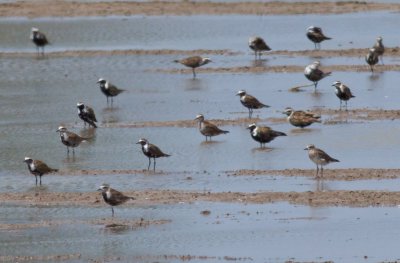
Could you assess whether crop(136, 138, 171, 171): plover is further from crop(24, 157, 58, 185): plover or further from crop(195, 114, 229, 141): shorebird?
crop(195, 114, 229, 141): shorebird

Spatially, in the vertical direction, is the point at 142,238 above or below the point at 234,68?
below

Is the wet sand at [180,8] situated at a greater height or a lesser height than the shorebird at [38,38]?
greater

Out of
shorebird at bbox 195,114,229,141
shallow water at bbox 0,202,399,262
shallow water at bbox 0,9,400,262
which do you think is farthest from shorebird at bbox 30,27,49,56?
shallow water at bbox 0,202,399,262

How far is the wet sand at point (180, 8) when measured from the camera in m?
42.1

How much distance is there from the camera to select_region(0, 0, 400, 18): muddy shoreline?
42062 mm

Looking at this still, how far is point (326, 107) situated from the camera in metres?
26.8

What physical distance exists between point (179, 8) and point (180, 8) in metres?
0.03

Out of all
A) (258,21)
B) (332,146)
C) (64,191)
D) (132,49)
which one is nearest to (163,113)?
(332,146)

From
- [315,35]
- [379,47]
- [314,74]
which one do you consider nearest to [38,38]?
[315,35]

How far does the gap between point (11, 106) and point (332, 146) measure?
27.9 ft

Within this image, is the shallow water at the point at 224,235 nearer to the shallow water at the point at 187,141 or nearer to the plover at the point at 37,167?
the shallow water at the point at 187,141

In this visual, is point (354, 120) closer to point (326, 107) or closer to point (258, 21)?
point (326, 107)

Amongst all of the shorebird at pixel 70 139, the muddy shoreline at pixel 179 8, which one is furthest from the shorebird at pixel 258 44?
the shorebird at pixel 70 139

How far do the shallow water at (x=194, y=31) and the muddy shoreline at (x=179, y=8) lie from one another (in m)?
0.73
